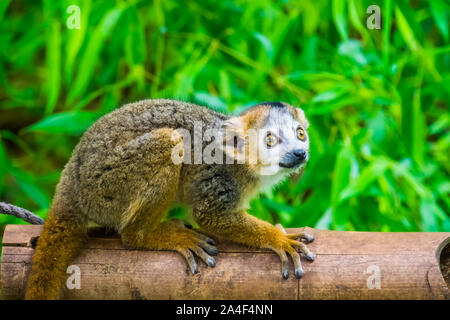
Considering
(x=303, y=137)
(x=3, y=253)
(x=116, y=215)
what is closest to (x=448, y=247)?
(x=303, y=137)

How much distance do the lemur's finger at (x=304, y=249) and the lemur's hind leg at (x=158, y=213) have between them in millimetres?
590

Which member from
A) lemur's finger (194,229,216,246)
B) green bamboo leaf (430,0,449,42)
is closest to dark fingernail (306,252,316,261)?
lemur's finger (194,229,216,246)

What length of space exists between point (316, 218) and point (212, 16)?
2.96 meters

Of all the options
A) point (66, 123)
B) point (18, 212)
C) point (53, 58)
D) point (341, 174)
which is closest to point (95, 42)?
point (53, 58)

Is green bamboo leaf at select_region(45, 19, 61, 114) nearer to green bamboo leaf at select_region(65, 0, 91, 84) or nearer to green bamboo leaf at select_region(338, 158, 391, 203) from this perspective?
green bamboo leaf at select_region(65, 0, 91, 84)

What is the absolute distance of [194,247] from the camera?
4.14 m

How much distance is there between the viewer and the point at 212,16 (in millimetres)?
7156

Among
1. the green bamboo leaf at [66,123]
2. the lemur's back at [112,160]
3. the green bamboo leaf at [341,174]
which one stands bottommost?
the lemur's back at [112,160]

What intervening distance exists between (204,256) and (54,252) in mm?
1060

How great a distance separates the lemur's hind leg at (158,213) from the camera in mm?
4129

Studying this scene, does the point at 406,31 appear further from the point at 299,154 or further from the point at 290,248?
the point at 290,248

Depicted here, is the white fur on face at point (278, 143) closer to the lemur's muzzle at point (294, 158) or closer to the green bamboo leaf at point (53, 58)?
the lemur's muzzle at point (294, 158)

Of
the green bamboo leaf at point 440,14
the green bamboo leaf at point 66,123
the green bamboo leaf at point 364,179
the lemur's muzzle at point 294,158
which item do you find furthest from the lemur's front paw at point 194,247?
the green bamboo leaf at point 440,14

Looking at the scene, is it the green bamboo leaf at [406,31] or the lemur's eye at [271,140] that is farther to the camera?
the green bamboo leaf at [406,31]
